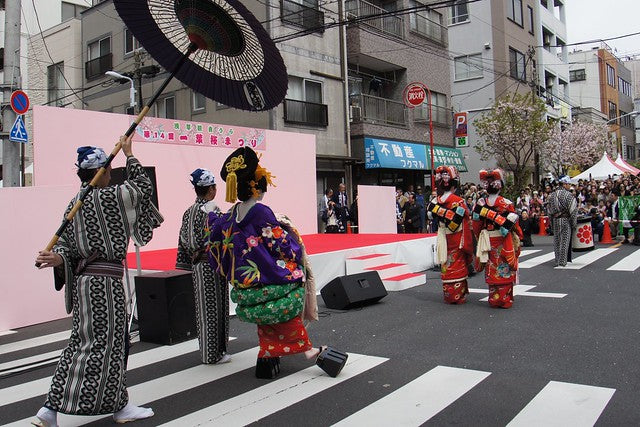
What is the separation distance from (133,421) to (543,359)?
10.8ft

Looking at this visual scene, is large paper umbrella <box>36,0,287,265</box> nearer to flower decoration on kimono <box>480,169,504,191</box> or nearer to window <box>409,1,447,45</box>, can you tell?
flower decoration on kimono <box>480,169,504,191</box>

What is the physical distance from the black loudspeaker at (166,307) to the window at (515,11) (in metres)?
27.3

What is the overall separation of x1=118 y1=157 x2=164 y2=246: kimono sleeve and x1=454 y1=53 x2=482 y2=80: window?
26577 millimetres

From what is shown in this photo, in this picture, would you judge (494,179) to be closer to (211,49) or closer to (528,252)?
(211,49)

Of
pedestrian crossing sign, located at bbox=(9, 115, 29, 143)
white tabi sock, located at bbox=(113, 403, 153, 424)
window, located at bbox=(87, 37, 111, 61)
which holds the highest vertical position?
window, located at bbox=(87, 37, 111, 61)

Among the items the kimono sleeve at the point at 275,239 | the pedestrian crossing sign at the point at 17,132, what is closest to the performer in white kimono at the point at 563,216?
the kimono sleeve at the point at 275,239

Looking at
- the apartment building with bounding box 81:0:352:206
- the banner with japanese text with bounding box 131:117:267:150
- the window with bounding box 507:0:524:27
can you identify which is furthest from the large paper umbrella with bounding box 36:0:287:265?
the window with bounding box 507:0:524:27

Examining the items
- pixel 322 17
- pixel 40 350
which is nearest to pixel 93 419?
pixel 40 350

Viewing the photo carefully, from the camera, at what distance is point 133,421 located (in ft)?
11.4

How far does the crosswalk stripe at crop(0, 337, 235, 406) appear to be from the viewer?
13.5 ft

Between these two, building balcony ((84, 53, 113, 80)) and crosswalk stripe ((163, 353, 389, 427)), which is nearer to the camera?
crosswalk stripe ((163, 353, 389, 427))

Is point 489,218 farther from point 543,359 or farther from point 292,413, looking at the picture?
point 292,413

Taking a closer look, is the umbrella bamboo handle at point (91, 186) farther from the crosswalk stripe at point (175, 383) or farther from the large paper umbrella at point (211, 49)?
the crosswalk stripe at point (175, 383)

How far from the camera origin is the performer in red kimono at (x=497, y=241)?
666cm
